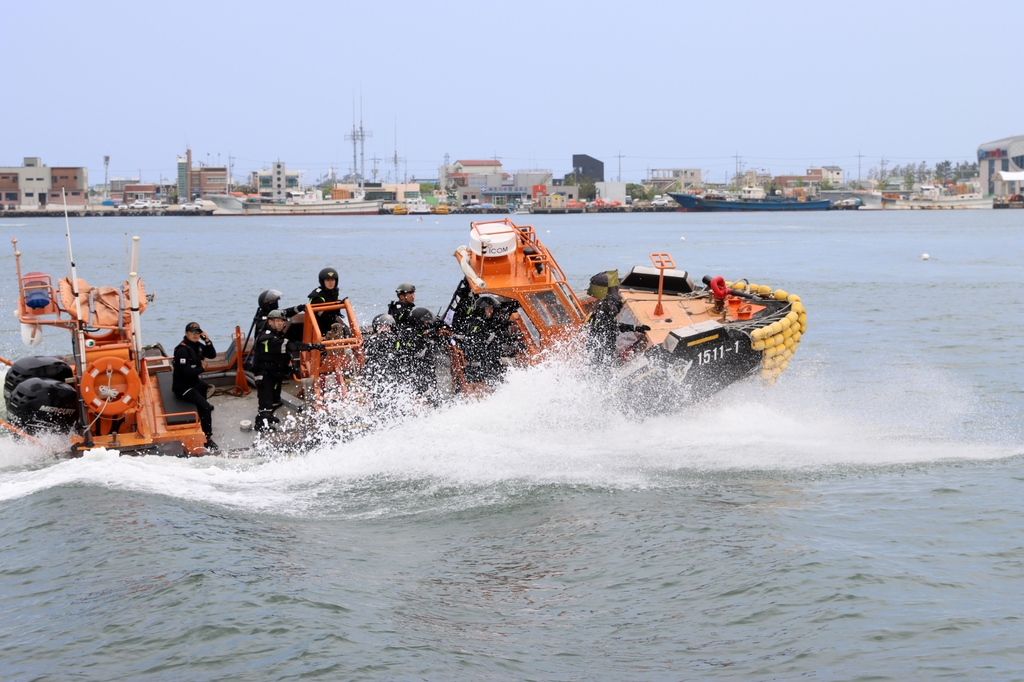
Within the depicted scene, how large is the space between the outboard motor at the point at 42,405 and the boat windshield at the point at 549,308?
4971 millimetres

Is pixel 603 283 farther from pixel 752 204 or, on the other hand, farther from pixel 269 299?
pixel 752 204

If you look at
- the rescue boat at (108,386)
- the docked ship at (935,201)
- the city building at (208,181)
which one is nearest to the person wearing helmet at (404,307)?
the rescue boat at (108,386)

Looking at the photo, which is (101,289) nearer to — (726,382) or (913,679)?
(726,382)

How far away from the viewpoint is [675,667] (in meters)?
6.93

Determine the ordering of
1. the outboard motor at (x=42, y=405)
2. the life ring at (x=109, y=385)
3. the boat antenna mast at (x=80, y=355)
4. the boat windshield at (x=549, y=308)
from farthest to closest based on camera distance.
→ the boat windshield at (x=549, y=308), the outboard motor at (x=42, y=405), the boat antenna mast at (x=80, y=355), the life ring at (x=109, y=385)

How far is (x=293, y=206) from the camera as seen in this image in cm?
13388

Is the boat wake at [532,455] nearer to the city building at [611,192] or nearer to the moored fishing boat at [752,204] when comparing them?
the moored fishing boat at [752,204]

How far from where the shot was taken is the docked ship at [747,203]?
126m

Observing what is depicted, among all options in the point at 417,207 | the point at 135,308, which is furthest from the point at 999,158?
the point at 135,308

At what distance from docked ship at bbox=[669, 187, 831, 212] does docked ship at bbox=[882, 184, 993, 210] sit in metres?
12.8

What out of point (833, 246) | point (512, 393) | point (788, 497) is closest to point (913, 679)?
point (788, 497)

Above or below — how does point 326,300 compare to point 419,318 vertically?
above

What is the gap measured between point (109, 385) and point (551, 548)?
4335 mm

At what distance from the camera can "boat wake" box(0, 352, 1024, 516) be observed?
32.7ft
